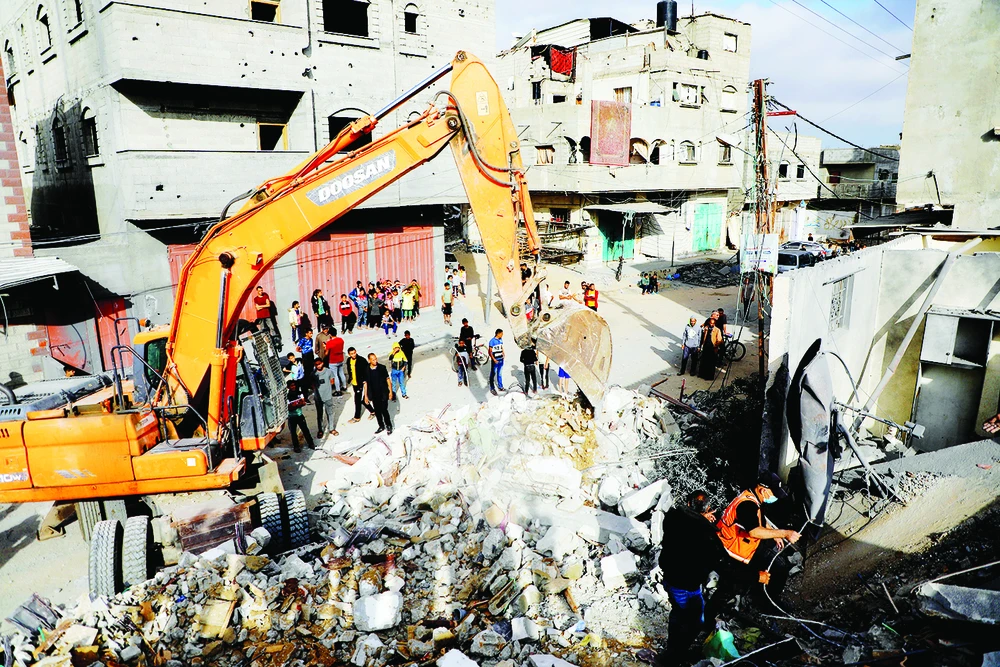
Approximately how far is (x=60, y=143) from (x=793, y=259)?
82.9 feet

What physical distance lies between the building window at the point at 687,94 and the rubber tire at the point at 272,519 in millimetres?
32379

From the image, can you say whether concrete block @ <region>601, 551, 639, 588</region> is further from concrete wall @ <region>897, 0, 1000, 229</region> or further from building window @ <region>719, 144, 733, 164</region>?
building window @ <region>719, 144, 733, 164</region>

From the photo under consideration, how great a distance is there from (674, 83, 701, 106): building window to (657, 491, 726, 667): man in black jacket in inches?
1286

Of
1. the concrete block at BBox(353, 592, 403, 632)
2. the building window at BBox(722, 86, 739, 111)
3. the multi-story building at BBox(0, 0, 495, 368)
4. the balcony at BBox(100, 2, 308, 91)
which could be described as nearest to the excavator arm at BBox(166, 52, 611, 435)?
the concrete block at BBox(353, 592, 403, 632)

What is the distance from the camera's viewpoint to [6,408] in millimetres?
7621

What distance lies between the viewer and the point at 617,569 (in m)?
7.32

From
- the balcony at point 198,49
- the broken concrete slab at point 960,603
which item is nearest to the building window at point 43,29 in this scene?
the balcony at point 198,49

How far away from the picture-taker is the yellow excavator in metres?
7.32

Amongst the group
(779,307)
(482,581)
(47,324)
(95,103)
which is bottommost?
(482,581)

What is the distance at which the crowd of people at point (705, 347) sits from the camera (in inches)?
577

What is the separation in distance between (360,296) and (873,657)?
15.7 metres

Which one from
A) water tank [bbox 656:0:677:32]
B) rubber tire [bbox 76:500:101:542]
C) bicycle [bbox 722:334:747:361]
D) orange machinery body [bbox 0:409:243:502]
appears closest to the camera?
orange machinery body [bbox 0:409:243:502]

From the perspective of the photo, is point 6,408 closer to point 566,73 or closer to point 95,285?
point 95,285

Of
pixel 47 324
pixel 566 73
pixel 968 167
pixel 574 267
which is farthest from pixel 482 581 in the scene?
pixel 566 73
